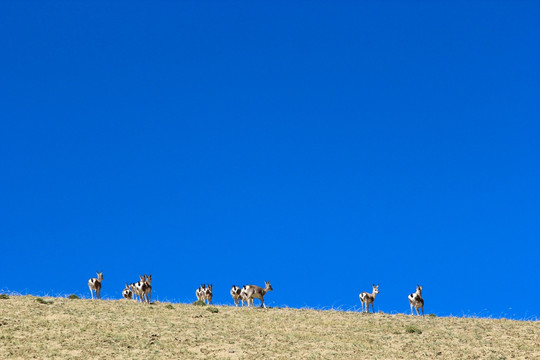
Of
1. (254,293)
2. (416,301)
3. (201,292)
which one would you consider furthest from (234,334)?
(416,301)

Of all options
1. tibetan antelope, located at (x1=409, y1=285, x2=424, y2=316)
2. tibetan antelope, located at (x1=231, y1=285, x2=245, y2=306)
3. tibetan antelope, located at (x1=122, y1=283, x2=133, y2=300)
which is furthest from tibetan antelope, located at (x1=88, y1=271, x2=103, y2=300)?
tibetan antelope, located at (x1=409, y1=285, x2=424, y2=316)

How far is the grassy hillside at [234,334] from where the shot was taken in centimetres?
3077

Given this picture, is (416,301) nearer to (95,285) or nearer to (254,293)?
(254,293)

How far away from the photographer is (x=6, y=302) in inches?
1531

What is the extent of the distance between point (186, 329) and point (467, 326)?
692 inches

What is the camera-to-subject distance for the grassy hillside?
30.8 meters

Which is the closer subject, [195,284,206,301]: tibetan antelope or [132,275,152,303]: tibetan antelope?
[132,275,152,303]: tibetan antelope

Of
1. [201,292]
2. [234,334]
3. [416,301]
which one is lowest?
[234,334]

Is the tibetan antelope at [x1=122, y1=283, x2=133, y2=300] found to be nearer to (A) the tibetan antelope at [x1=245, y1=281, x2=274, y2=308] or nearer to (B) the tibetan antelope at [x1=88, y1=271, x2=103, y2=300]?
(B) the tibetan antelope at [x1=88, y1=271, x2=103, y2=300]

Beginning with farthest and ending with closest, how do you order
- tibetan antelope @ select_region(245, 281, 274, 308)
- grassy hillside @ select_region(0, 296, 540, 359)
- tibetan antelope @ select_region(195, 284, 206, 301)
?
tibetan antelope @ select_region(195, 284, 206, 301) → tibetan antelope @ select_region(245, 281, 274, 308) → grassy hillside @ select_region(0, 296, 540, 359)

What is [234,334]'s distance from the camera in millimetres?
34375

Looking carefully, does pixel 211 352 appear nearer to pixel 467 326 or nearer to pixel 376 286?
pixel 467 326

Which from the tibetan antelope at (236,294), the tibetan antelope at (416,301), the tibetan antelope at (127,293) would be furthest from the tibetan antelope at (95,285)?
the tibetan antelope at (416,301)

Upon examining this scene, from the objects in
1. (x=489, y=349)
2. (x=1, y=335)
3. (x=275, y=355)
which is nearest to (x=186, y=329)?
(x=275, y=355)
